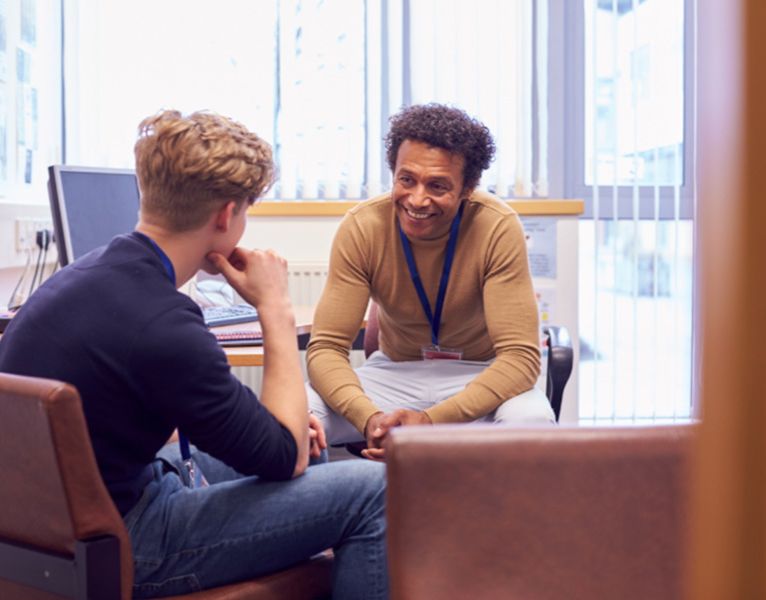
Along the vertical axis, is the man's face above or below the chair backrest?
above

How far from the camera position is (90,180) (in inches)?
87.5

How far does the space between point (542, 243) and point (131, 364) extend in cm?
242

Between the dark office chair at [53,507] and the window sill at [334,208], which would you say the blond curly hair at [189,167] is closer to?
the dark office chair at [53,507]

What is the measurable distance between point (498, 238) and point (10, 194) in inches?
65.3

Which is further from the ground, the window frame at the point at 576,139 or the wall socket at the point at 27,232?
the window frame at the point at 576,139

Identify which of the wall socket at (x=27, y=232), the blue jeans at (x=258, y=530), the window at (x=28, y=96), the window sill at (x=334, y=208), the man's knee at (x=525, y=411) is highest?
the window at (x=28, y=96)

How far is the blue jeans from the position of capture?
1217mm

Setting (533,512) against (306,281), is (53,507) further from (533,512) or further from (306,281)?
(306,281)

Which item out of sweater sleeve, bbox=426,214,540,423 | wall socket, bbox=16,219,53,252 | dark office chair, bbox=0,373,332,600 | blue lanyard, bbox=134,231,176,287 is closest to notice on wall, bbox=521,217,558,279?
sweater sleeve, bbox=426,214,540,423

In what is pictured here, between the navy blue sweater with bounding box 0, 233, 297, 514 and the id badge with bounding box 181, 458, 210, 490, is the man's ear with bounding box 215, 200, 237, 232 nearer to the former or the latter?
the navy blue sweater with bounding box 0, 233, 297, 514

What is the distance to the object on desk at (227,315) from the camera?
88.7 inches

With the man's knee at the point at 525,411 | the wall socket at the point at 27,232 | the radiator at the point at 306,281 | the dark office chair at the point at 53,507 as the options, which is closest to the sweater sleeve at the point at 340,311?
the man's knee at the point at 525,411

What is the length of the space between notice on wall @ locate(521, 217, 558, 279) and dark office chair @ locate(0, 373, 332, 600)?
249cm

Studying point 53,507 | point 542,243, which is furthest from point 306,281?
point 53,507
